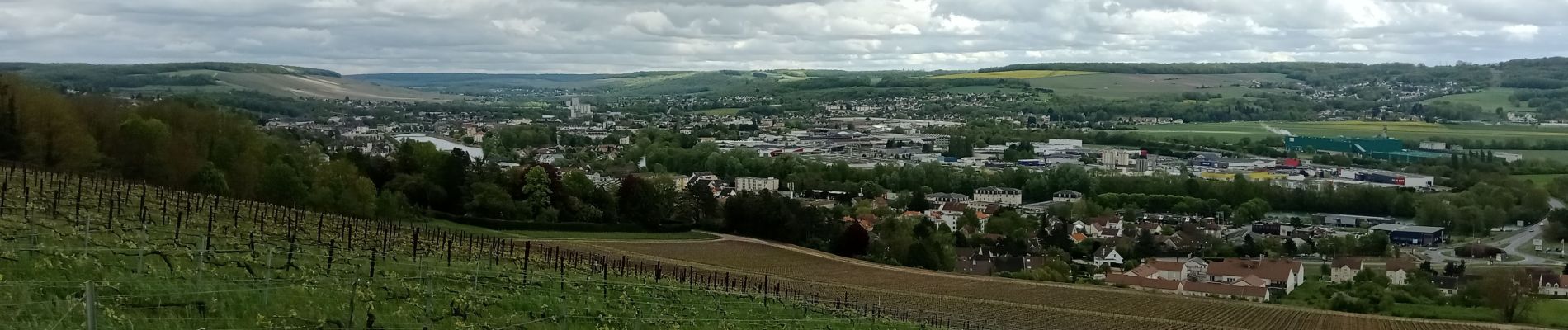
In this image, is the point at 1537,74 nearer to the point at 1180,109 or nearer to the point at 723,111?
the point at 1180,109

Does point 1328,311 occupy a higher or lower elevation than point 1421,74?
lower

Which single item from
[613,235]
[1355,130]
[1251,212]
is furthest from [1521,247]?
[1355,130]

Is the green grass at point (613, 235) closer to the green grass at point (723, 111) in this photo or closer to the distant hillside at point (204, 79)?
the distant hillside at point (204, 79)

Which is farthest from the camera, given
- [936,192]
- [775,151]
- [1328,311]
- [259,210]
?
[775,151]

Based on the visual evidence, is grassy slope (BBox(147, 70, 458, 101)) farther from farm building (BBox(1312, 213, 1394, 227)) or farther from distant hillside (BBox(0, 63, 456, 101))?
farm building (BBox(1312, 213, 1394, 227))

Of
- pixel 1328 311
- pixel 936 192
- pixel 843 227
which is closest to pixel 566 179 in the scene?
pixel 843 227

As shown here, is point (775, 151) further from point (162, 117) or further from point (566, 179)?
point (162, 117)

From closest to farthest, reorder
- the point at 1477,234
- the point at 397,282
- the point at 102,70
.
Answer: the point at 397,282 < the point at 1477,234 < the point at 102,70
